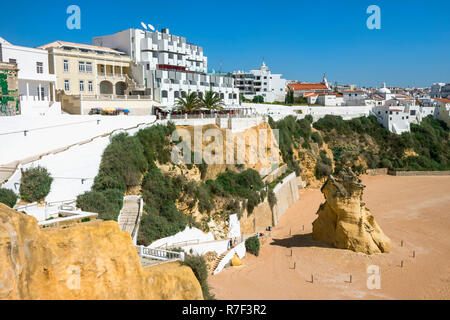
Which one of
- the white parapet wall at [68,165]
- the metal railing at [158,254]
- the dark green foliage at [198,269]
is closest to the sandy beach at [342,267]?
the dark green foliage at [198,269]

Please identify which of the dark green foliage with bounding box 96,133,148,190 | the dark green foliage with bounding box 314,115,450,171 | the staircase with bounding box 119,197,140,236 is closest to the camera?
the staircase with bounding box 119,197,140,236

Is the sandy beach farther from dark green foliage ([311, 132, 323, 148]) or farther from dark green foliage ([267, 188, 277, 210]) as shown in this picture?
dark green foliage ([311, 132, 323, 148])

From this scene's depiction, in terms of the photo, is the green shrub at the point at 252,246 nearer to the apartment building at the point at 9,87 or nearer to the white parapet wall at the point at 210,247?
the white parapet wall at the point at 210,247

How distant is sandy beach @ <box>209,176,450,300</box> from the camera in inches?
724

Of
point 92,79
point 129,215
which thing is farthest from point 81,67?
point 129,215

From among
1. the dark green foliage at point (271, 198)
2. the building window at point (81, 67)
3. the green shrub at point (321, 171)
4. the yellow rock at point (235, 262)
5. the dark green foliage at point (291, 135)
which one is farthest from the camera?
the green shrub at point (321, 171)

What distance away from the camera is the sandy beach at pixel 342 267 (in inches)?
724

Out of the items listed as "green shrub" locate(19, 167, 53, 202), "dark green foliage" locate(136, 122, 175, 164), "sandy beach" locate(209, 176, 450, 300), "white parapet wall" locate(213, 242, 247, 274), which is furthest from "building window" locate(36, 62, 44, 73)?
"sandy beach" locate(209, 176, 450, 300)

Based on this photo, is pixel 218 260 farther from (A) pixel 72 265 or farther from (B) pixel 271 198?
(A) pixel 72 265

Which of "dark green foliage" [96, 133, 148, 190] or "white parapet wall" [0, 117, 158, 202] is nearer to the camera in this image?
"white parapet wall" [0, 117, 158, 202]

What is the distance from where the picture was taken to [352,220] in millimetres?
23172


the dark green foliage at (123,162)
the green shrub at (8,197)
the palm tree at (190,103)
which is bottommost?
the green shrub at (8,197)

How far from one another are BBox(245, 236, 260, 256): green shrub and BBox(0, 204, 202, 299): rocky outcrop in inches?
561

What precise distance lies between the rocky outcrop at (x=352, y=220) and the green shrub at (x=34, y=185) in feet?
54.2
